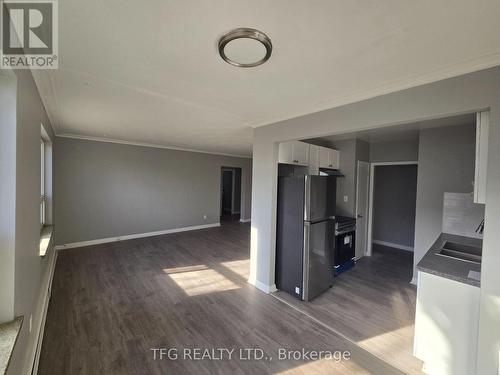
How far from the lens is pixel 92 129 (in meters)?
4.01

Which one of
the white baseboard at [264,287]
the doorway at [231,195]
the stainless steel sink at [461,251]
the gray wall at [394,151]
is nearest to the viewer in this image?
the stainless steel sink at [461,251]

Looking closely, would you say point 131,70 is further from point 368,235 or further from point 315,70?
point 368,235

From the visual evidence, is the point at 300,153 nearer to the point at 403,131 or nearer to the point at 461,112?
the point at 403,131

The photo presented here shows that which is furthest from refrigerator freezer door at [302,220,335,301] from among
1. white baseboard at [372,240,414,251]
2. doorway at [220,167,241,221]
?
doorway at [220,167,241,221]

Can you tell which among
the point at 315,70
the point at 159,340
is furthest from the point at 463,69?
the point at 159,340

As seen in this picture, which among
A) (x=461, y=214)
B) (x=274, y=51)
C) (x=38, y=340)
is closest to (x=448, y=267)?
(x=461, y=214)

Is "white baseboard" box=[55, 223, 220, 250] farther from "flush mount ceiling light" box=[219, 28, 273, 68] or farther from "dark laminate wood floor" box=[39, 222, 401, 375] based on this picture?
"flush mount ceiling light" box=[219, 28, 273, 68]

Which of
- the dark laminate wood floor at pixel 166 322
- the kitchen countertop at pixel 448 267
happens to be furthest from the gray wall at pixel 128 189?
the kitchen countertop at pixel 448 267

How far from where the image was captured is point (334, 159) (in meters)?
4.31

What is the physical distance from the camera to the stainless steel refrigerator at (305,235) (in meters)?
2.83

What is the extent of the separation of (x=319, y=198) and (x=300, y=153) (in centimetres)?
86

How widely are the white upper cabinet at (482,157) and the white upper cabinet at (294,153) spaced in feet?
6.48

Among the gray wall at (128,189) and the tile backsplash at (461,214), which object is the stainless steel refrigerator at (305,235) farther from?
the gray wall at (128,189)

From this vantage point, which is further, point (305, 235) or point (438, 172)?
point (438, 172)
